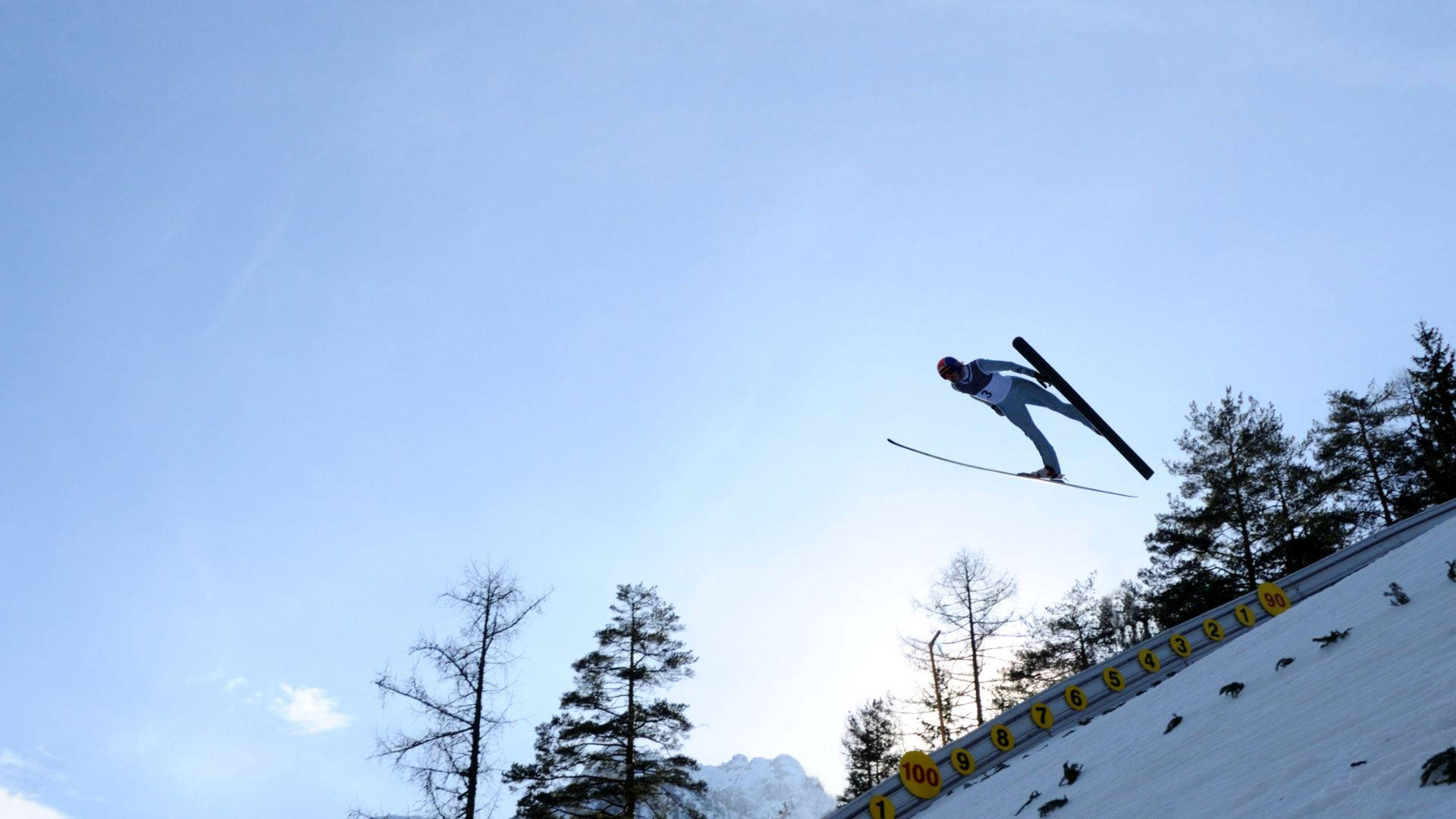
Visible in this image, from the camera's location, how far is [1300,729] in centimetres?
621

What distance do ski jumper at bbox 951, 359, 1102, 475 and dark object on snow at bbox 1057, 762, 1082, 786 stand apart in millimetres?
4267

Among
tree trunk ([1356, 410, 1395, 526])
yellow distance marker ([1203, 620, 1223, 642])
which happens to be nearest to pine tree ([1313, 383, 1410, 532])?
tree trunk ([1356, 410, 1395, 526])

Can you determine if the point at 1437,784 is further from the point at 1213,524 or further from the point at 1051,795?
the point at 1213,524

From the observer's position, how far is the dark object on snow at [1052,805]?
26.3 feet

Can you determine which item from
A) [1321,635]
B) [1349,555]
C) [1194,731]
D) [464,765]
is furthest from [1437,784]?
[1349,555]

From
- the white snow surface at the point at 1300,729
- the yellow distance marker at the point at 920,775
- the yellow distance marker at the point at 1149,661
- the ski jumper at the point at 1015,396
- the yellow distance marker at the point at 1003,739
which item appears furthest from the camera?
the yellow distance marker at the point at 1149,661

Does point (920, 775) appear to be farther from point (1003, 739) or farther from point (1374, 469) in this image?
point (1374, 469)

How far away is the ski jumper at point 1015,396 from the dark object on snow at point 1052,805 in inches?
205

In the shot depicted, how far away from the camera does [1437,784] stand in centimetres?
Answer: 416

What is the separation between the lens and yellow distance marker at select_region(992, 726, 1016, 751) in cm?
1602

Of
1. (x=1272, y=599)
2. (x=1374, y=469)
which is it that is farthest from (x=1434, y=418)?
(x=1272, y=599)

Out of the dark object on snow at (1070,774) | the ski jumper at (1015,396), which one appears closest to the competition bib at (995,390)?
the ski jumper at (1015,396)

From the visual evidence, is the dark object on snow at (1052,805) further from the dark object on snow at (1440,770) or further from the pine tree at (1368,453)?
the pine tree at (1368,453)

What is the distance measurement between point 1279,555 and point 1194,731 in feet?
76.7
